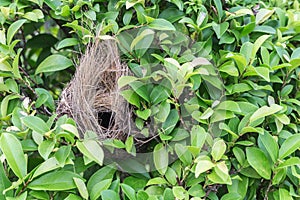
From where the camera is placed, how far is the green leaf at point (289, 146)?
0.95 m

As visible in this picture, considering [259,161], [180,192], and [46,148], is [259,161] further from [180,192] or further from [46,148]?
[46,148]

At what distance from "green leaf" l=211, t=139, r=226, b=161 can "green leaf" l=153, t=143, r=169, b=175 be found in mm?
127

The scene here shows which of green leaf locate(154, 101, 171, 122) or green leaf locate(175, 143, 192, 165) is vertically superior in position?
green leaf locate(154, 101, 171, 122)

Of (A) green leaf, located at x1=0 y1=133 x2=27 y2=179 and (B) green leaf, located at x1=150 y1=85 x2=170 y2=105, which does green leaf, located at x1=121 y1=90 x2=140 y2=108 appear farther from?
(A) green leaf, located at x1=0 y1=133 x2=27 y2=179

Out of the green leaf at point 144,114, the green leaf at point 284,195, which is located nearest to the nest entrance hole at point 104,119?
the green leaf at point 144,114

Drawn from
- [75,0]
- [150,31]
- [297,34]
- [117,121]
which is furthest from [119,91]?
[297,34]

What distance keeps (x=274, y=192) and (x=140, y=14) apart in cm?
61

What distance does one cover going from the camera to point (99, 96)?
1.01 m

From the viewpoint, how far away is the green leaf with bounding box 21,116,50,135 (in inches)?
35.0

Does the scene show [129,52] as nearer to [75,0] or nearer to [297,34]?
[75,0]

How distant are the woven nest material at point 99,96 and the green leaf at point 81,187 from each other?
13 centimetres

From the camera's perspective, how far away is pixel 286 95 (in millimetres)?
1096

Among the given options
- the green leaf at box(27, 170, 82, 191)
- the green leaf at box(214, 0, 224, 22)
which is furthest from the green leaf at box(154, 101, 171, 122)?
the green leaf at box(214, 0, 224, 22)

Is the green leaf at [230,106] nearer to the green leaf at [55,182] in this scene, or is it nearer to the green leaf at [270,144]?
the green leaf at [270,144]
